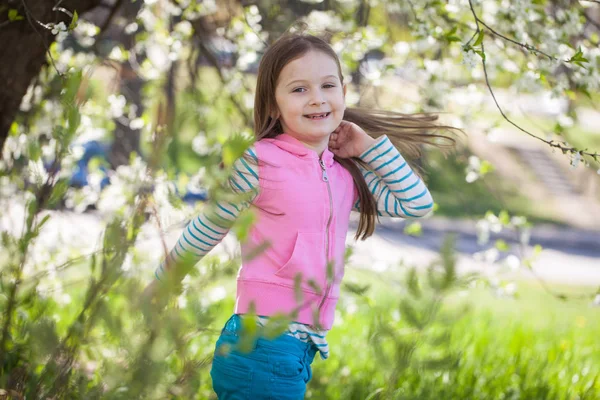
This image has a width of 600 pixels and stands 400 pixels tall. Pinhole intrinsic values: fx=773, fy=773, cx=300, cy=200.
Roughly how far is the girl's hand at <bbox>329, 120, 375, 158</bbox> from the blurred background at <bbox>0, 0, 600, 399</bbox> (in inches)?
15.3

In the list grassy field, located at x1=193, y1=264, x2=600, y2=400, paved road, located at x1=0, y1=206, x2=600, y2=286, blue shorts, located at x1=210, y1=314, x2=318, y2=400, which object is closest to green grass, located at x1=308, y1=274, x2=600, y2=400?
grassy field, located at x1=193, y1=264, x2=600, y2=400

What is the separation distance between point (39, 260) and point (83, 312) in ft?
10.3

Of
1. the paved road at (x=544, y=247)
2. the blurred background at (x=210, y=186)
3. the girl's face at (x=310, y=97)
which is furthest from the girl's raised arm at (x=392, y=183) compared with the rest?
the paved road at (x=544, y=247)

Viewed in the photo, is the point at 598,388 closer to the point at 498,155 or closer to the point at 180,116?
the point at 180,116

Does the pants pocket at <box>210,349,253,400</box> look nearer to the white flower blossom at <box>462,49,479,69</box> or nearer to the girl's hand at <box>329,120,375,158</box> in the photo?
the girl's hand at <box>329,120,375,158</box>

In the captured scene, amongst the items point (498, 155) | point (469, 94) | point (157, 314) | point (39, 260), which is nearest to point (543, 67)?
point (469, 94)

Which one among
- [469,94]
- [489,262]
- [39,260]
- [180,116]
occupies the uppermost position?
[469,94]

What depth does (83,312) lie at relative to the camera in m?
1.64

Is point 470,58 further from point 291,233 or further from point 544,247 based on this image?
point 544,247

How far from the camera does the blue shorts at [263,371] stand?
2072mm

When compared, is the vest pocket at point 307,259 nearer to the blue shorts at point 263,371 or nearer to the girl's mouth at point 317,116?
the blue shorts at point 263,371

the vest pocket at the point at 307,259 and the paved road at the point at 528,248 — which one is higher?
the vest pocket at the point at 307,259

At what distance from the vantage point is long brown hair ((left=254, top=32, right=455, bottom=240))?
2.33 metres

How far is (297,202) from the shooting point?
2.20 m
